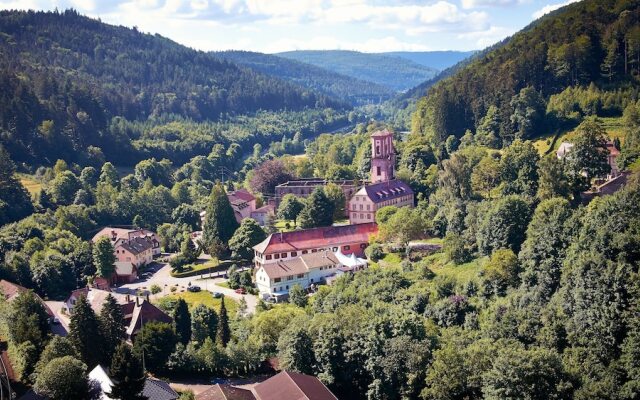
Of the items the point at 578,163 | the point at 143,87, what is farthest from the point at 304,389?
the point at 143,87

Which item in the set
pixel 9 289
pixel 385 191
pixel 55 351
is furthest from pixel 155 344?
pixel 385 191

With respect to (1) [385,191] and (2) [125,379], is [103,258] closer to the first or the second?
(1) [385,191]

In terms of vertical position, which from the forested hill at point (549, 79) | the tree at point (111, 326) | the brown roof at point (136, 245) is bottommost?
the brown roof at point (136, 245)

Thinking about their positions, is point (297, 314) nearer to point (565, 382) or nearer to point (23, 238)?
point (565, 382)

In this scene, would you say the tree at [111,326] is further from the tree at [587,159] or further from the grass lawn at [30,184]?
the grass lawn at [30,184]

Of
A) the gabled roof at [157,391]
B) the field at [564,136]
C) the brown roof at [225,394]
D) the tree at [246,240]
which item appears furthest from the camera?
the field at [564,136]

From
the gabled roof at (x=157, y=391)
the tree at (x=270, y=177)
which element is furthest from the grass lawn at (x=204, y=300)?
the tree at (x=270, y=177)

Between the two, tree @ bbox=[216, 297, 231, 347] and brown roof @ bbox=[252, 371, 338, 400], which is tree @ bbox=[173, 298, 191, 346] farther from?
brown roof @ bbox=[252, 371, 338, 400]
